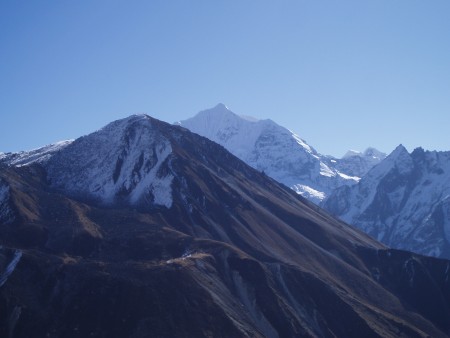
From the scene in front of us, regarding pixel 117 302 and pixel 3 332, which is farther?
pixel 117 302

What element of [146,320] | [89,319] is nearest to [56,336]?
[89,319]

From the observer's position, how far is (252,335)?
199250 mm

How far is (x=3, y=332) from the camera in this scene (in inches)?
7185

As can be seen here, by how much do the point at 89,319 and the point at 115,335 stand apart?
10912 mm

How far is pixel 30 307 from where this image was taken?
7579 inches

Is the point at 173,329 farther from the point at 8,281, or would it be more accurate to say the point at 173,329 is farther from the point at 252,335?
the point at 8,281

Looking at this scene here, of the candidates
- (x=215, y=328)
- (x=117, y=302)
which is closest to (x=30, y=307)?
(x=117, y=302)

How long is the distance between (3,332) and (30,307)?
39.5 ft

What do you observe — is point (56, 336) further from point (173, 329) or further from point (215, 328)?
point (215, 328)

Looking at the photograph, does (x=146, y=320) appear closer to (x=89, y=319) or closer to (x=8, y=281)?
(x=89, y=319)

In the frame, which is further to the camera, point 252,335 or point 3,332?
point 252,335

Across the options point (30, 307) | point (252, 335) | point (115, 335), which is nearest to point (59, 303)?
point (30, 307)

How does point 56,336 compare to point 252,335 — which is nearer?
point 56,336

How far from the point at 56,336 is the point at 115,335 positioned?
16.4 metres
